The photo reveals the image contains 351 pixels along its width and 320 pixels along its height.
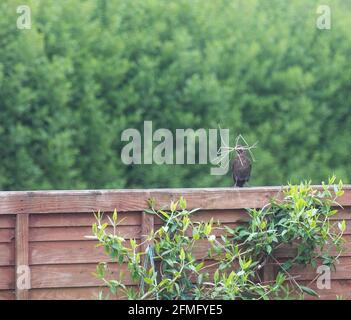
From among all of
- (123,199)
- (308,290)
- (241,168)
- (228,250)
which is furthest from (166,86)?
(308,290)

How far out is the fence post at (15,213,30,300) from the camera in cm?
373

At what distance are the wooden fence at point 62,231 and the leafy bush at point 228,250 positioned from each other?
0.06m

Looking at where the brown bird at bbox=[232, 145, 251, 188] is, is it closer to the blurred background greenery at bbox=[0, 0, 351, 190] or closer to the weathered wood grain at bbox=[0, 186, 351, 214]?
the weathered wood grain at bbox=[0, 186, 351, 214]

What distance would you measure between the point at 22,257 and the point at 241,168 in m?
1.24

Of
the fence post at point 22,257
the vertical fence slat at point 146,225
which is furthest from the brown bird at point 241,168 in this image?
the fence post at point 22,257

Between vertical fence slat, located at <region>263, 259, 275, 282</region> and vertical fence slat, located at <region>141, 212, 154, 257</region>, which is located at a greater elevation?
vertical fence slat, located at <region>141, 212, 154, 257</region>

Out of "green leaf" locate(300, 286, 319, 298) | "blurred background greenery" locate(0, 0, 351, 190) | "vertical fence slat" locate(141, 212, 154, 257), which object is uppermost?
"blurred background greenery" locate(0, 0, 351, 190)

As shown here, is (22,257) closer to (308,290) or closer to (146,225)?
(146,225)

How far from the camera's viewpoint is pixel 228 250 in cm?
384

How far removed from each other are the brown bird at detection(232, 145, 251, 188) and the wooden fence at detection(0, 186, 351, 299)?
1.45ft

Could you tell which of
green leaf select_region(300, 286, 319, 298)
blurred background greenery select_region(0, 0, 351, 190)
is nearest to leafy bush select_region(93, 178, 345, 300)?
green leaf select_region(300, 286, 319, 298)

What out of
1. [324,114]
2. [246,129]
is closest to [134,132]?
[246,129]

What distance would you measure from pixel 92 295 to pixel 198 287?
1.58ft

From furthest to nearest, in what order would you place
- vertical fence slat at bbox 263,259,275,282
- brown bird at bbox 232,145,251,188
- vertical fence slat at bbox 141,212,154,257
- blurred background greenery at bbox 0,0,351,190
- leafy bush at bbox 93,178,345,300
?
blurred background greenery at bbox 0,0,351,190
brown bird at bbox 232,145,251,188
vertical fence slat at bbox 263,259,275,282
vertical fence slat at bbox 141,212,154,257
leafy bush at bbox 93,178,345,300
